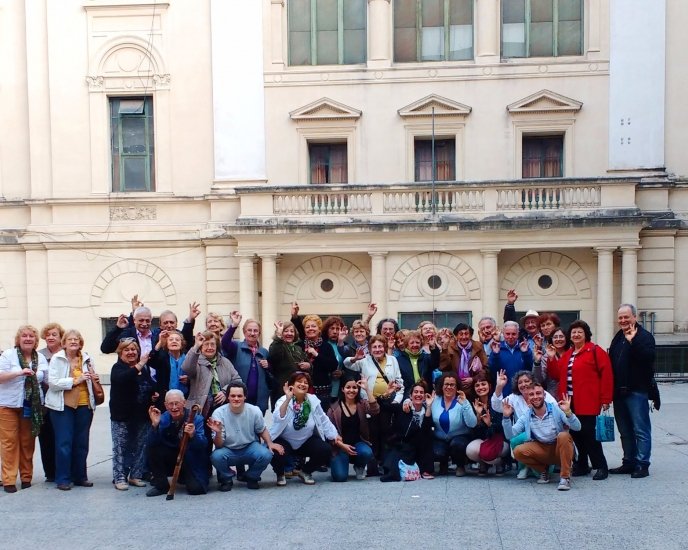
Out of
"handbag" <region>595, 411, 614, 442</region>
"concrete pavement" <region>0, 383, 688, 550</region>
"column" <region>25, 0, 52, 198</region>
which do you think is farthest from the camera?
"column" <region>25, 0, 52, 198</region>

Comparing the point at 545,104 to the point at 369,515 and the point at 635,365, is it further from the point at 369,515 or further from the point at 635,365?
the point at 369,515

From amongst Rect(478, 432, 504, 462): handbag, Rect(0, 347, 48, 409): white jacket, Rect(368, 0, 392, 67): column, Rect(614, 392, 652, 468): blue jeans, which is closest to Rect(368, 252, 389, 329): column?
Rect(368, 0, 392, 67): column

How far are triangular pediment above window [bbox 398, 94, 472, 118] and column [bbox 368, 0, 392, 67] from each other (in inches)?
53.7

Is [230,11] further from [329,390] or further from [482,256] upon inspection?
[329,390]

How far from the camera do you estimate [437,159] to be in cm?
2184

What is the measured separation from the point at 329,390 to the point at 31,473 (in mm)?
3605

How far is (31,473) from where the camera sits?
9211mm

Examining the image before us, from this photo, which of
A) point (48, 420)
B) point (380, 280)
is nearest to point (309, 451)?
point (48, 420)

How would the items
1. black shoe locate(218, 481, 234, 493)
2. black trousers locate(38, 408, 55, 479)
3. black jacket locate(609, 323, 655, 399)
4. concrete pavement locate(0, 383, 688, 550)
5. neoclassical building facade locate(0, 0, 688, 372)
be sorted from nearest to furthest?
concrete pavement locate(0, 383, 688, 550)
black shoe locate(218, 481, 234, 493)
black jacket locate(609, 323, 655, 399)
black trousers locate(38, 408, 55, 479)
neoclassical building facade locate(0, 0, 688, 372)

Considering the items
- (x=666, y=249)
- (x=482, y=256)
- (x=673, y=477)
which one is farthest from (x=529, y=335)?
(x=666, y=249)

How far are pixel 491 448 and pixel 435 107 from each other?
1391 cm

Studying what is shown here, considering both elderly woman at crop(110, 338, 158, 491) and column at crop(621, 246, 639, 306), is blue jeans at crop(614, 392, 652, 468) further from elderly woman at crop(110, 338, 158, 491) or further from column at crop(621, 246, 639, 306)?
column at crop(621, 246, 639, 306)

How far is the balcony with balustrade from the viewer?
19828 mm

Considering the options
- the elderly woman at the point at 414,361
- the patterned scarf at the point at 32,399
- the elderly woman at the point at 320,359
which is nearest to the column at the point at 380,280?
the elderly woman at the point at 414,361
